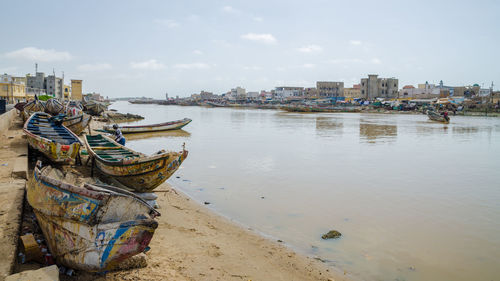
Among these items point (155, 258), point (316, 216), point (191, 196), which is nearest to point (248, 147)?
point (191, 196)

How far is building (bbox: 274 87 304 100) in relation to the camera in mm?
121812

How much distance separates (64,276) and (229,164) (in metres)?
10.4

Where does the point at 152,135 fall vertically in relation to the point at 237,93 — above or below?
below

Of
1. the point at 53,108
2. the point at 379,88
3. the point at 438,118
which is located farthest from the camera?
the point at 379,88

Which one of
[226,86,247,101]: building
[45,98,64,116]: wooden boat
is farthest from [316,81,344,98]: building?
[45,98,64,116]: wooden boat

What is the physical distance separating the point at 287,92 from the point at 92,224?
411ft

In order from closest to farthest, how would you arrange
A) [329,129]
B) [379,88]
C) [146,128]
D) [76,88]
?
[146,128] < [329,129] < [76,88] < [379,88]

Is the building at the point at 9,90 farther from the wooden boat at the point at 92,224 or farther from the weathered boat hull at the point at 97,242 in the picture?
the weathered boat hull at the point at 97,242

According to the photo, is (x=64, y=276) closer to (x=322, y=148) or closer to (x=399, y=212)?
(x=399, y=212)

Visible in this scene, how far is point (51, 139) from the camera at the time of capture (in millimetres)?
10891

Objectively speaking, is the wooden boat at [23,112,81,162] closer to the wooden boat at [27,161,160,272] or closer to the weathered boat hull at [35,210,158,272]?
the wooden boat at [27,161,160,272]

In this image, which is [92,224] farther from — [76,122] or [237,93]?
[237,93]

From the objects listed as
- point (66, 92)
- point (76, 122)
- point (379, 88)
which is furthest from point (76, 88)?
point (76, 122)

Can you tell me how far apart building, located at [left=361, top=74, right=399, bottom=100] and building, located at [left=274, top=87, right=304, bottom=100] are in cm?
3059
